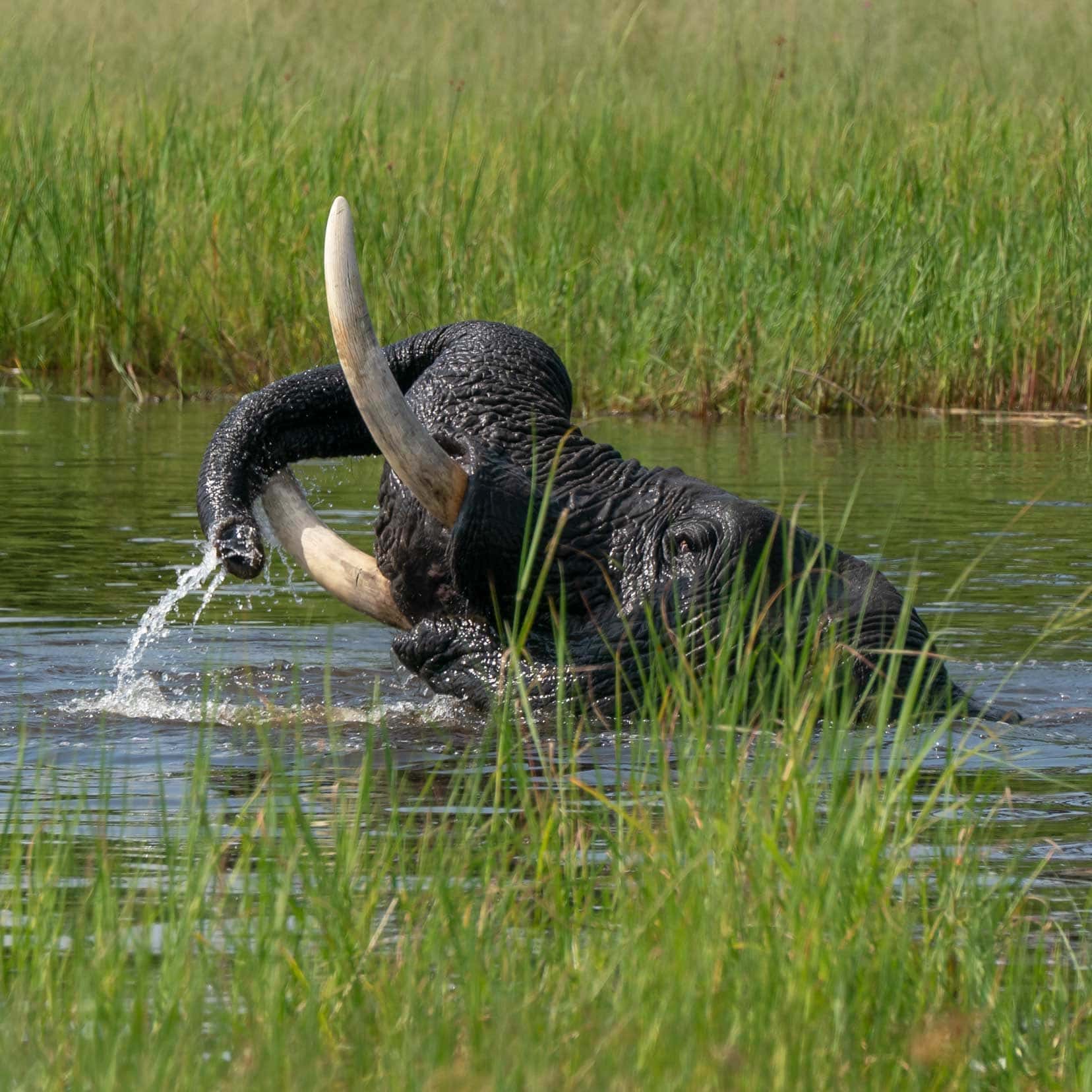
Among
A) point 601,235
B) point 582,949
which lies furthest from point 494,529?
point 601,235

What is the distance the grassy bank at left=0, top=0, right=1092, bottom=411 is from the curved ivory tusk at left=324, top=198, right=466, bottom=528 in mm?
6327

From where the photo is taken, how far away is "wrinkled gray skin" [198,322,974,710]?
15.9ft

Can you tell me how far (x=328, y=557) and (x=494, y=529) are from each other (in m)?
Result: 0.49

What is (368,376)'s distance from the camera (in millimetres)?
4719

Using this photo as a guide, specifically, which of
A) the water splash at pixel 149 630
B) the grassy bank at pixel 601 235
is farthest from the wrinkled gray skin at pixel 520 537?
the grassy bank at pixel 601 235

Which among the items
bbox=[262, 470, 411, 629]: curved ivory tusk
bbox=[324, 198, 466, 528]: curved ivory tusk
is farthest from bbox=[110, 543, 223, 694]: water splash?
bbox=[324, 198, 466, 528]: curved ivory tusk

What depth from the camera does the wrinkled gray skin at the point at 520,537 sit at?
484 centimetres

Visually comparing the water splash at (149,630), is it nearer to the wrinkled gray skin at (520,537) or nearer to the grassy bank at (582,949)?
the wrinkled gray skin at (520,537)

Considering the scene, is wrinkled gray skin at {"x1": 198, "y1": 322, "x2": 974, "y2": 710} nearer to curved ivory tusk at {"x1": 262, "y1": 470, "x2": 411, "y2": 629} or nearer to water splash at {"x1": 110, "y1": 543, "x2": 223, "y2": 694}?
curved ivory tusk at {"x1": 262, "y1": 470, "x2": 411, "y2": 629}

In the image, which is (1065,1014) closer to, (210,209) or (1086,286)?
(1086,286)

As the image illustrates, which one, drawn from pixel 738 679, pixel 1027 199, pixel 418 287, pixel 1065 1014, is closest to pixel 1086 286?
pixel 1027 199

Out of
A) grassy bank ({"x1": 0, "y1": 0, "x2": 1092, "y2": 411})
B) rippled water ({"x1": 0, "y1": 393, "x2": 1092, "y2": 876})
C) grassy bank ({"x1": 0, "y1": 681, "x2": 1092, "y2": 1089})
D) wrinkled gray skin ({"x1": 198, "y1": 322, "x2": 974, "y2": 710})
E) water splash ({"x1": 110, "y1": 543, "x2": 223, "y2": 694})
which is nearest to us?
grassy bank ({"x1": 0, "y1": 681, "x2": 1092, "y2": 1089})

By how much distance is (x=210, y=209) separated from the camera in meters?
12.4

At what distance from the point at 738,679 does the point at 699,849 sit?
623mm
